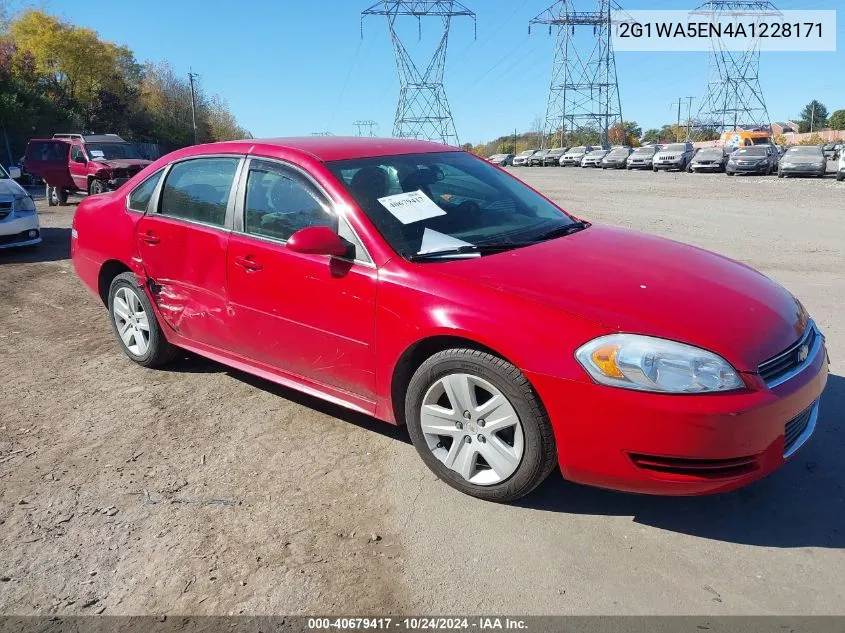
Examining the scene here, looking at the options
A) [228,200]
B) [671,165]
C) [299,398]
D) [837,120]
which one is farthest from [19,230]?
[837,120]

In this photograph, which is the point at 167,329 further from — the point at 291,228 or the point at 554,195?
the point at 554,195

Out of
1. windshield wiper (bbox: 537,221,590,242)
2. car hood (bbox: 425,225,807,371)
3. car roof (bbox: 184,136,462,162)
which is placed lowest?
car hood (bbox: 425,225,807,371)

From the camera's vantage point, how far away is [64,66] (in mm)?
46906

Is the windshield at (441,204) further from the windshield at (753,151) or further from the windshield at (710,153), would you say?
the windshield at (710,153)

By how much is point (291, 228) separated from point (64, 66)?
5149 centimetres

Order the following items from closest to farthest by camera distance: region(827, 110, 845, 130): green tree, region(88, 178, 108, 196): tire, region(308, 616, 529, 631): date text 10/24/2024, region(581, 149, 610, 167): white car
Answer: region(308, 616, 529, 631): date text 10/24/2024, region(88, 178, 108, 196): tire, region(581, 149, 610, 167): white car, region(827, 110, 845, 130): green tree

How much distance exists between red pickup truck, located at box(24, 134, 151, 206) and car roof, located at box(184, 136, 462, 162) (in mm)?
14755

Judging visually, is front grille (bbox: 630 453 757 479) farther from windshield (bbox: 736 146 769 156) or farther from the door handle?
windshield (bbox: 736 146 769 156)

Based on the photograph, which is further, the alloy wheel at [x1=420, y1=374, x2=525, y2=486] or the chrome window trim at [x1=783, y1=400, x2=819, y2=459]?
the alloy wheel at [x1=420, y1=374, x2=525, y2=486]

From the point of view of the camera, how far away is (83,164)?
18328mm

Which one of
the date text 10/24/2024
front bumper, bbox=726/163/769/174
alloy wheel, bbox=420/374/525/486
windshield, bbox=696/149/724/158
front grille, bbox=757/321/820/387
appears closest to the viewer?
the date text 10/24/2024

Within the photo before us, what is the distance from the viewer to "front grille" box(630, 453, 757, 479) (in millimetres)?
2779

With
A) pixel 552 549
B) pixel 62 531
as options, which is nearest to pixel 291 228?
pixel 62 531

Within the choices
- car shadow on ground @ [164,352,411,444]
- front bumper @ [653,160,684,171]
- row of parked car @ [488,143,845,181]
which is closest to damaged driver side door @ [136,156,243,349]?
car shadow on ground @ [164,352,411,444]
